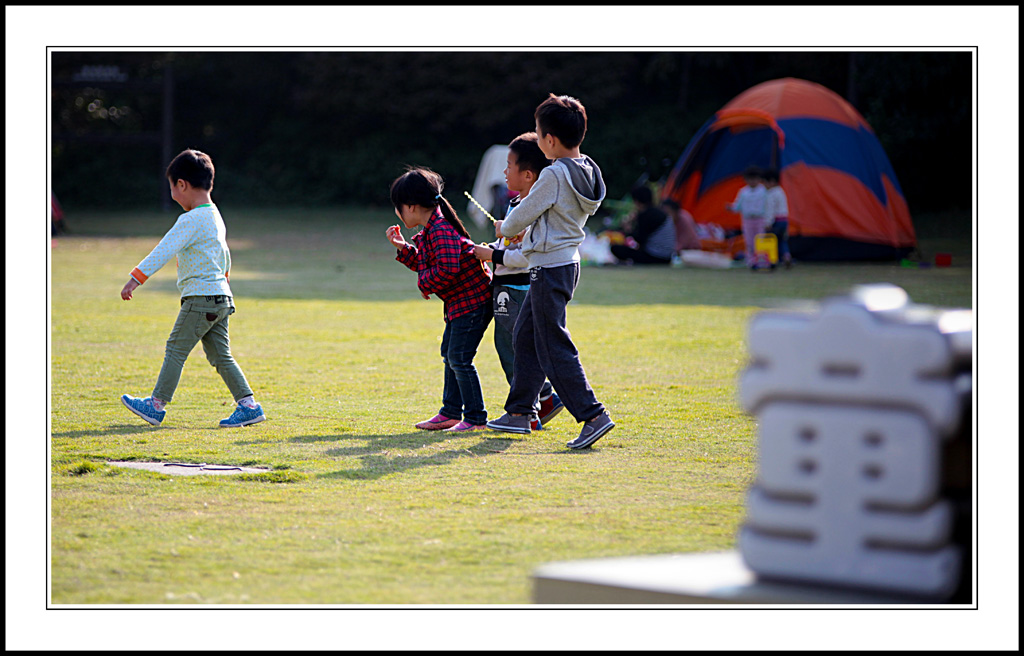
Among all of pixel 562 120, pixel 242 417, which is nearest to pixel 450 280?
pixel 562 120

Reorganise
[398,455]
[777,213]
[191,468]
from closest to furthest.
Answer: [191,468] → [398,455] → [777,213]

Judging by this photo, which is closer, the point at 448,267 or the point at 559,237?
the point at 559,237

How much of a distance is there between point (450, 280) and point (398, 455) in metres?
1.14

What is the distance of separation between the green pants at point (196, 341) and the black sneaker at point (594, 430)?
5.97 feet

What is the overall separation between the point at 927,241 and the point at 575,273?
20.4 m

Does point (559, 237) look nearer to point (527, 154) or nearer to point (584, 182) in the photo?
point (584, 182)

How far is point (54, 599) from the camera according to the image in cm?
309

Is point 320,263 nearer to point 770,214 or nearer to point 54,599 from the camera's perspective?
point 770,214

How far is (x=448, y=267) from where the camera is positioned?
5.84 metres

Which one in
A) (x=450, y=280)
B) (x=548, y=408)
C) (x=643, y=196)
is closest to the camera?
(x=450, y=280)

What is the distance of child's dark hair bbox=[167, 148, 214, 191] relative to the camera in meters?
5.85

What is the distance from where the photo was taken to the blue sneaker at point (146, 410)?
5832mm

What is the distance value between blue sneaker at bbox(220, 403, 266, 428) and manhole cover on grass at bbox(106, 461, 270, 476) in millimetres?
899

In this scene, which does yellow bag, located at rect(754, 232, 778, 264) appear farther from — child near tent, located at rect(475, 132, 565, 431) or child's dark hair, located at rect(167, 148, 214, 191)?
child's dark hair, located at rect(167, 148, 214, 191)
